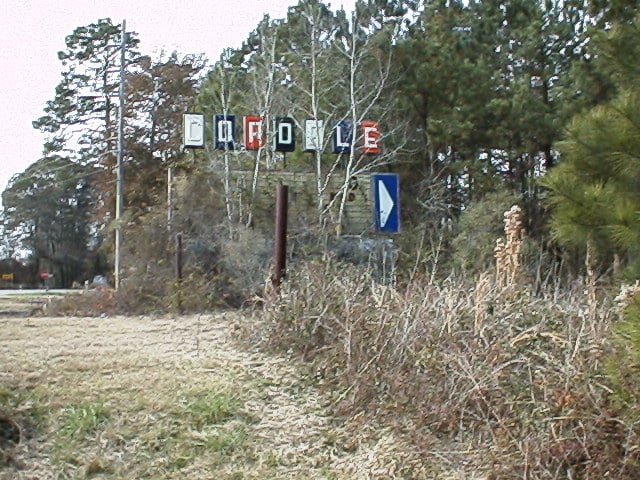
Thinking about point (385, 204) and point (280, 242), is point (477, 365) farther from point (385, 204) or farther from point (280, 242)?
point (385, 204)

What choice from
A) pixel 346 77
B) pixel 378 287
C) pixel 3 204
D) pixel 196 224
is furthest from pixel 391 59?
pixel 3 204

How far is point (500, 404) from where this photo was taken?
434cm

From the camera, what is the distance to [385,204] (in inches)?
433

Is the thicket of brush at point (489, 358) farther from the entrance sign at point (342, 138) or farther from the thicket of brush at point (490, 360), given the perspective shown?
the entrance sign at point (342, 138)

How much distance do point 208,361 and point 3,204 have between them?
29.0m

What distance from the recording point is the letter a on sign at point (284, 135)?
16859mm

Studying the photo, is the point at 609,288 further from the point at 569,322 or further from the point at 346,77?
the point at 346,77

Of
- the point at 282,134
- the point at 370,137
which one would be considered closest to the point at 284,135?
the point at 282,134

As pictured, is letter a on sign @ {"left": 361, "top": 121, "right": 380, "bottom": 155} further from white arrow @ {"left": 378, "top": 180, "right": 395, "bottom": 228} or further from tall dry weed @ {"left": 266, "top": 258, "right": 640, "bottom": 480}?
tall dry weed @ {"left": 266, "top": 258, "right": 640, "bottom": 480}

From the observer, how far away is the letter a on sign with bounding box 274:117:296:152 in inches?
664

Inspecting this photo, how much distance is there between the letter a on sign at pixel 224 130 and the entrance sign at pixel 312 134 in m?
1.68

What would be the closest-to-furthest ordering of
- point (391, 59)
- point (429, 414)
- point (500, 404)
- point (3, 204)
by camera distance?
point (500, 404)
point (429, 414)
point (391, 59)
point (3, 204)

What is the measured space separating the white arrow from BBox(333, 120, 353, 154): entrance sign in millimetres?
7046

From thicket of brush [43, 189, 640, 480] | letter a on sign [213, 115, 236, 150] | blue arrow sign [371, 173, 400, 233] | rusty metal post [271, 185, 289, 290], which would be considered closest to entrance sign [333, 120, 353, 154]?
letter a on sign [213, 115, 236, 150]
